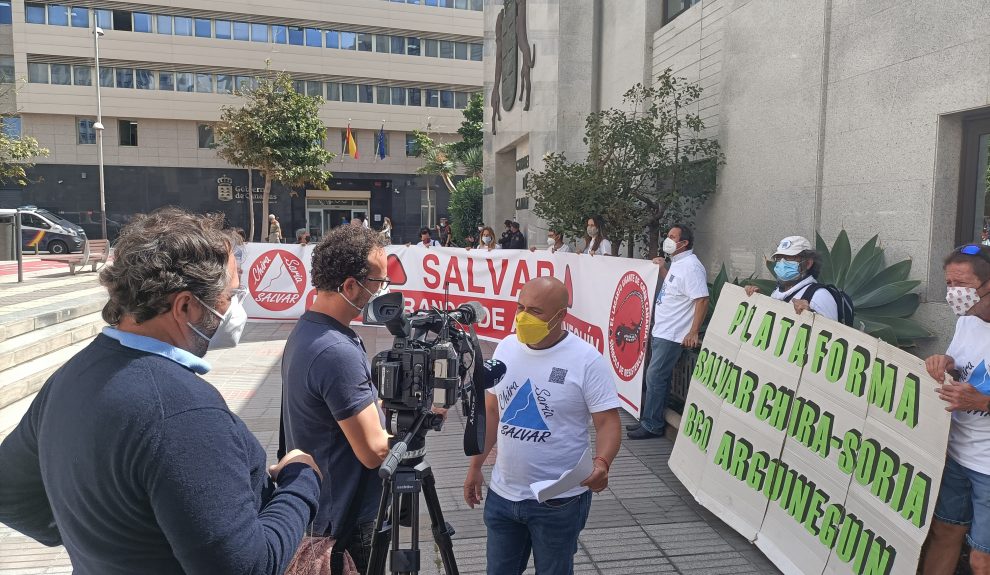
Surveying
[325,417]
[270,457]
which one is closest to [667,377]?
[270,457]

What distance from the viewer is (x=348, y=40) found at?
42.2 metres

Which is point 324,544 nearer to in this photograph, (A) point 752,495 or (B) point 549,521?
(B) point 549,521

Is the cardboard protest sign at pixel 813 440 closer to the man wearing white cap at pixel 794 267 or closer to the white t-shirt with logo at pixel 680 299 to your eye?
the man wearing white cap at pixel 794 267

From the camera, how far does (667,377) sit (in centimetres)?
623

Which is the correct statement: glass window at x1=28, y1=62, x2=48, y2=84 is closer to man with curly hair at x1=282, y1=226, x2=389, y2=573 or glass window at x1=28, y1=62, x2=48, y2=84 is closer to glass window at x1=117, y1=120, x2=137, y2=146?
glass window at x1=117, y1=120, x2=137, y2=146

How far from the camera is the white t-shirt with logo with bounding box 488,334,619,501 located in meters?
2.99

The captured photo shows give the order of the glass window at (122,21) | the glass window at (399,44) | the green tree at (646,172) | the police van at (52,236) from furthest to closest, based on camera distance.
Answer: the glass window at (399,44) < the glass window at (122,21) < the police van at (52,236) < the green tree at (646,172)

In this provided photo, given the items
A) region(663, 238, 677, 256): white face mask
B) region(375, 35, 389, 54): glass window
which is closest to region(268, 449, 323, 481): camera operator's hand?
region(663, 238, 677, 256): white face mask

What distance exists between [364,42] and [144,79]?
12.4 metres

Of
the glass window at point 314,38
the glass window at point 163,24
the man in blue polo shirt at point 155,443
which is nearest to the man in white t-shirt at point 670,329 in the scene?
the man in blue polo shirt at point 155,443

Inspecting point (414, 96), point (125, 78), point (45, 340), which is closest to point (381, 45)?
point (414, 96)

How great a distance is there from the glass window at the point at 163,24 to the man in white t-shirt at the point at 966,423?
43.3 m

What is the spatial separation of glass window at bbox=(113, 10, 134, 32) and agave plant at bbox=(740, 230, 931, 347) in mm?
41862

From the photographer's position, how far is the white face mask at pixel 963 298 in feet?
11.0
